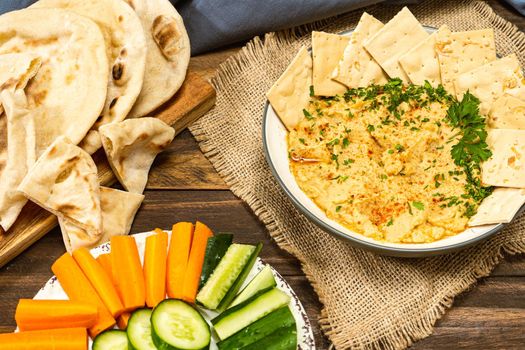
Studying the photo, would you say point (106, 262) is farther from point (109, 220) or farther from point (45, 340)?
point (45, 340)

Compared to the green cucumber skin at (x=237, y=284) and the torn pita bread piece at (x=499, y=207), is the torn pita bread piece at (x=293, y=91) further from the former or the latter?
the torn pita bread piece at (x=499, y=207)

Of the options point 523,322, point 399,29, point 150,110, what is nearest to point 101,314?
point 150,110

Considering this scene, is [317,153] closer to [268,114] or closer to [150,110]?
[268,114]

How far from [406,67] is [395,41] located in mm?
183

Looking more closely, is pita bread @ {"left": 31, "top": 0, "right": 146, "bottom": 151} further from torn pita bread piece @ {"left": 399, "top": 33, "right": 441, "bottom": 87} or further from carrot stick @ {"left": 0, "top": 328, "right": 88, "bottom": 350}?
torn pita bread piece @ {"left": 399, "top": 33, "right": 441, "bottom": 87}

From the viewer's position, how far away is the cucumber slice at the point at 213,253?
9.59 ft

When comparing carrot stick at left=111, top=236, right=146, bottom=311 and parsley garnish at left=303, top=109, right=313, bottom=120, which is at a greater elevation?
parsley garnish at left=303, top=109, right=313, bottom=120

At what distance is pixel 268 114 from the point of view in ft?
11.2

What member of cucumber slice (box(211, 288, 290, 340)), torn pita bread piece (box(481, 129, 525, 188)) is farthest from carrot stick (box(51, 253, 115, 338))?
torn pita bread piece (box(481, 129, 525, 188))

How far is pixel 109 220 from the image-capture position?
129 inches

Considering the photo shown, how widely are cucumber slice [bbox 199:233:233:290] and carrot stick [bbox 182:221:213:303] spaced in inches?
1.3

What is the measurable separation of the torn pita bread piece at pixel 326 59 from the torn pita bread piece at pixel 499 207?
3.39 ft

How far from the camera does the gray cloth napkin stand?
3965 mm

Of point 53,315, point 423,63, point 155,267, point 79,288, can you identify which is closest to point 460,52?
point 423,63
